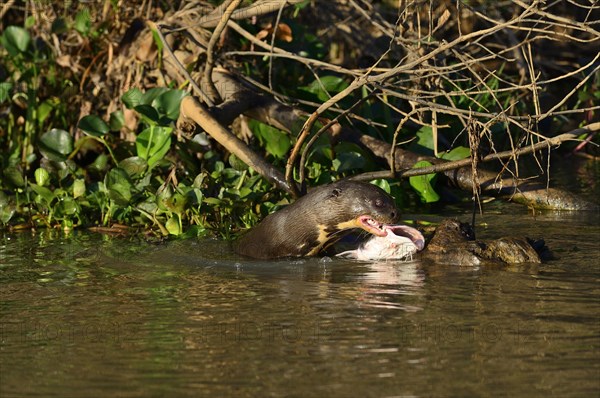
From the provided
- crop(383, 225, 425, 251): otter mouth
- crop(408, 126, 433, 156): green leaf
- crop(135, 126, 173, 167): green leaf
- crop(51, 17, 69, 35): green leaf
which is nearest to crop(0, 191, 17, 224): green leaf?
crop(135, 126, 173, 167): green leaf

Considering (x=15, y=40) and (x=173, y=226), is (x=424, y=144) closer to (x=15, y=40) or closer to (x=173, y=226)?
(x=173, y=226)

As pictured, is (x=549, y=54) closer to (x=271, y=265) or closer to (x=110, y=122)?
(x=110, y=122)

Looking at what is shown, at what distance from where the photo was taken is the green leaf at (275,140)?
6535 mm

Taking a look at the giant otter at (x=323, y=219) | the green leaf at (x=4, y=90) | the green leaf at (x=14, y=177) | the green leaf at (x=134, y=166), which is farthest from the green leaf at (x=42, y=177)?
the giant otter at (x=323, y=219)

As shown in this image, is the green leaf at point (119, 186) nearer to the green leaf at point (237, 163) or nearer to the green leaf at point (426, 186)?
the green leaf at point (237, 163)

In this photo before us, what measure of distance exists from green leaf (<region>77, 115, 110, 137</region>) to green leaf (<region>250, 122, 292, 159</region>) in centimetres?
92

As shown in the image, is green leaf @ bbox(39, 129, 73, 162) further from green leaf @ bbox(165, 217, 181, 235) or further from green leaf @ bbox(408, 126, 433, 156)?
green leaf @ bbox(408, 126, 433, 156)

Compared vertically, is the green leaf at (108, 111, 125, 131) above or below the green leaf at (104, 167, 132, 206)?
above

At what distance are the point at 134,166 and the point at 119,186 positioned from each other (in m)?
0.28

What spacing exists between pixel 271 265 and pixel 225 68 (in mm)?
2089

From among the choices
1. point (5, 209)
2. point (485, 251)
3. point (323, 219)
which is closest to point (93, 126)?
point (5, 209)

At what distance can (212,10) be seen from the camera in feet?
22.5

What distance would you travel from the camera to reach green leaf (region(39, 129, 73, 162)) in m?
6.59

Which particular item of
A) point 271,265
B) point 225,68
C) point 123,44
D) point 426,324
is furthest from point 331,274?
point 123,44
